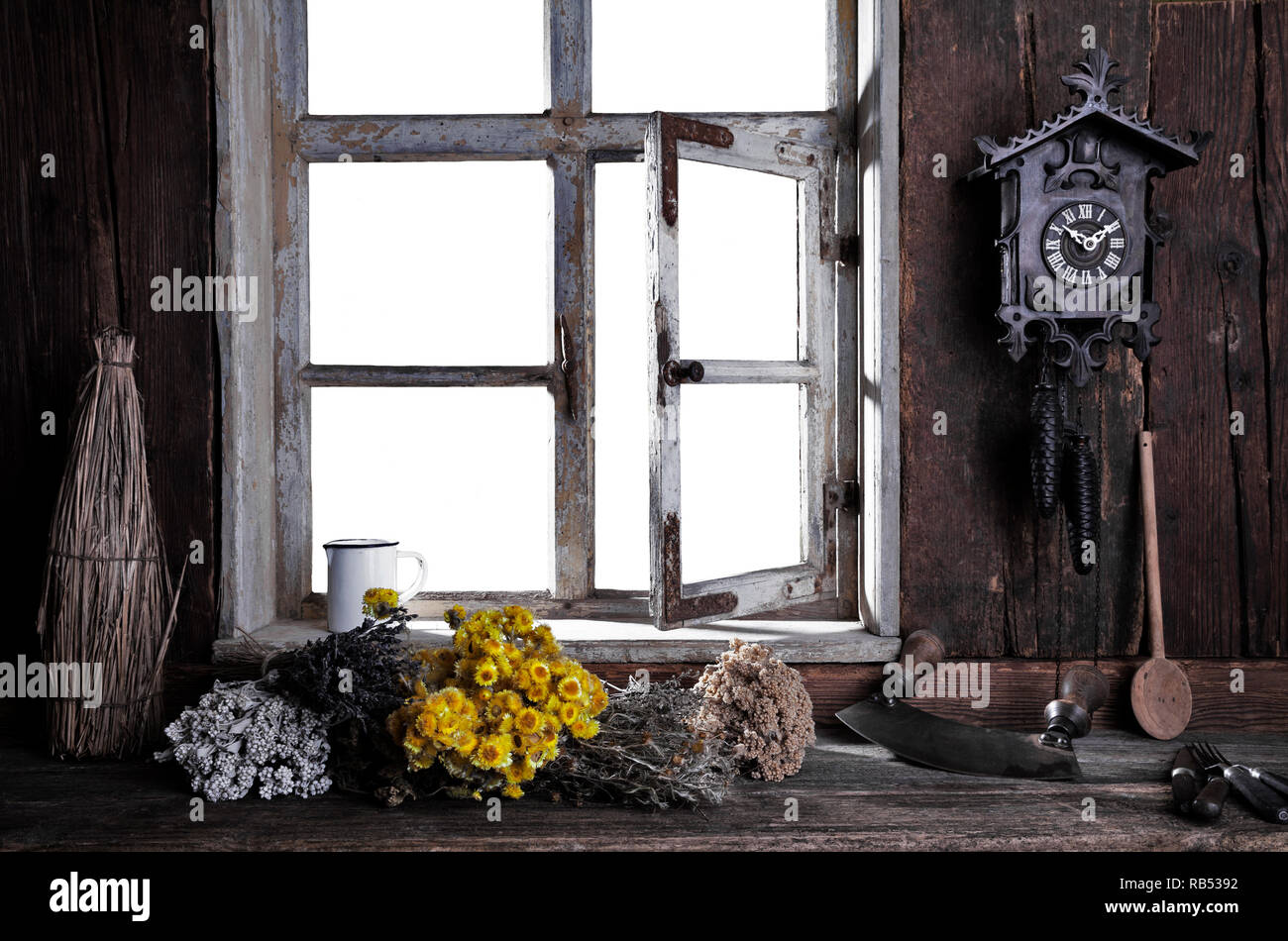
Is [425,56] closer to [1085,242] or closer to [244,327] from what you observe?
[244,327]

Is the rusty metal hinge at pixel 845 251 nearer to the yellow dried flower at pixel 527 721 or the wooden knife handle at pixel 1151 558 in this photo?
the wooden knife handle at pixel 1151 558

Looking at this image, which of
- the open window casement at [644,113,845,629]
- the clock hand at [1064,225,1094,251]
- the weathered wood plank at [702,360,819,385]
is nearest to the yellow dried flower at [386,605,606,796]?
the open window casement at [644,113,845,629]

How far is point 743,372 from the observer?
7.54 feet

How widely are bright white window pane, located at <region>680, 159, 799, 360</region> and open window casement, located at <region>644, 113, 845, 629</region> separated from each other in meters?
0.03

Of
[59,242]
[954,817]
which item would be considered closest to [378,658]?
[954,817]

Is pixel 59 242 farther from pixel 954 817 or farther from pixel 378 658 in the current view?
pixel 954 817

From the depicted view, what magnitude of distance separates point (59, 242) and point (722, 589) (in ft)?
6.00

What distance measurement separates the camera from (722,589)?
7.33 feet

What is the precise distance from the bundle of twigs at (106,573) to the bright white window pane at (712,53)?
4.69ft

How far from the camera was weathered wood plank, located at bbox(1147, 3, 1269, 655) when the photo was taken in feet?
7.18

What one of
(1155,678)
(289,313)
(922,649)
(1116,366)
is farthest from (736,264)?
(1155,678)

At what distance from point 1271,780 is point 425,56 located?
2.62m

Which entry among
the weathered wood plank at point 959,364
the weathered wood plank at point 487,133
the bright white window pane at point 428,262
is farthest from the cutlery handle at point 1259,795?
the bright white window pane at point 428,262

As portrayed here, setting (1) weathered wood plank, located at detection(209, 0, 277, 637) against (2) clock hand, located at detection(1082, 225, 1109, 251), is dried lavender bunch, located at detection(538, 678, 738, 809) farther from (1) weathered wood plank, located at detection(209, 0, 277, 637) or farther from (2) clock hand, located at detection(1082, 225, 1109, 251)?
(2) clock hand, located at detection(1082, 225, 1109, 251)
